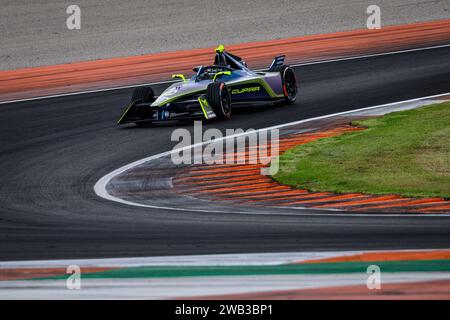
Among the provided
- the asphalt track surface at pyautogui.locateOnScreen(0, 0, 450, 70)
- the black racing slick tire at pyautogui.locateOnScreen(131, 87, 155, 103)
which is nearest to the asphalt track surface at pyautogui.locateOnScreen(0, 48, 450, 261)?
the black racing slick tire at pyautogui.locateOnScreen(131, 87, 155, 103)

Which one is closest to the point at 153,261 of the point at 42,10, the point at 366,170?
the point at 366,170

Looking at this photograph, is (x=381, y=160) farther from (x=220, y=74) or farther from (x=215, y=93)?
(x=220, y=74)

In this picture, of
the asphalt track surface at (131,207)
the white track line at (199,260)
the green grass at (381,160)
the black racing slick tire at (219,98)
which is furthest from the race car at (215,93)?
the white track line at (199,260)

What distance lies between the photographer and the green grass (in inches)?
463

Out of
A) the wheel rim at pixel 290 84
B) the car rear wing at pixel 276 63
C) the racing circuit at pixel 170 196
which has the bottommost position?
the racing circuit at pixel 170 196

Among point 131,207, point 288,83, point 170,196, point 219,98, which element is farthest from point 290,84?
point 131,207

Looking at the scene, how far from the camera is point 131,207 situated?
11.4m

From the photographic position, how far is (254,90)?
62.1 ft

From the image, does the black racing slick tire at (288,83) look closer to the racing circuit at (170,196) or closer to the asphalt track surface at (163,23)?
the racing circuit at (170,196)

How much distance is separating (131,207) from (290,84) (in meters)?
8.88

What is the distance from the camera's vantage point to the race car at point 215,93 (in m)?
17.8

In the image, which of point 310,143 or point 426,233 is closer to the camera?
point 426,233
